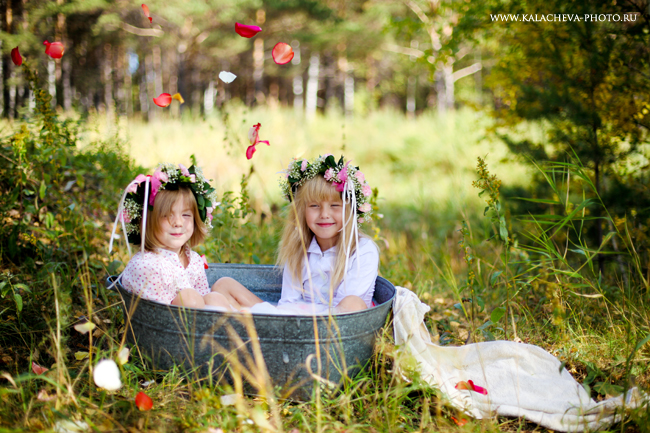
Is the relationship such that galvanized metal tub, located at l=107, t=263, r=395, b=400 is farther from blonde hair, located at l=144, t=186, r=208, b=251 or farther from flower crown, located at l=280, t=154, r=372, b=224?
flower crown, located at l=280, t=154, r=372, b=224

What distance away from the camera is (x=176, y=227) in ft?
6.85

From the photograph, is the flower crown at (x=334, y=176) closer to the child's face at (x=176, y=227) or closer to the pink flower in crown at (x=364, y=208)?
the pink flower in crown at (x=364, y=208)

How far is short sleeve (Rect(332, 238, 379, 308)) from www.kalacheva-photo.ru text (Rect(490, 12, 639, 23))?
6.80 feet

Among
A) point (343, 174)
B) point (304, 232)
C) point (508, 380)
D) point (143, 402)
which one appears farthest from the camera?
point (304, 232)

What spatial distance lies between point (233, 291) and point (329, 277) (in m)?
0.52

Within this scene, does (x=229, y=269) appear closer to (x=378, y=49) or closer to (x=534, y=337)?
(x=534, y=337)

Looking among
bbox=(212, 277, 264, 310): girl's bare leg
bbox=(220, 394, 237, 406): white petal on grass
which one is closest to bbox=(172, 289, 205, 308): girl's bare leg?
bbox=(212, 277, 264, 310): girl's bare leg

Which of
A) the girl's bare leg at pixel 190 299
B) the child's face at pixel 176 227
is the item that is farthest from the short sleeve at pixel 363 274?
the child's face at pixel 176 227

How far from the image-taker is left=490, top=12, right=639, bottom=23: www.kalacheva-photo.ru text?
9.34ft

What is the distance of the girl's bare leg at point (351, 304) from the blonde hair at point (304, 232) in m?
0.13

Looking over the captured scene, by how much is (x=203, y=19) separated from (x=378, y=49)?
7025mm

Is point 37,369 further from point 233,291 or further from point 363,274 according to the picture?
point 363,274

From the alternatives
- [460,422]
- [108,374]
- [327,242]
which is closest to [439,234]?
[327,242]

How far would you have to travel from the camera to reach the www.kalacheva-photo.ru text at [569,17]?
9.34 ft
